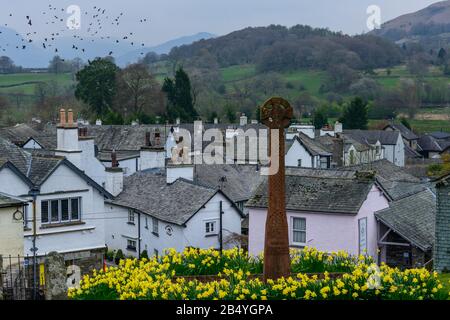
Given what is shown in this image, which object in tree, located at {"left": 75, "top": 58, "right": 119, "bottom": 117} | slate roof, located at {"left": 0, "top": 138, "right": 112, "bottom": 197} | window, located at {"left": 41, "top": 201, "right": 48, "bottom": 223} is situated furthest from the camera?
tree, located at {"left": 75, "top": 58, "right": 119, "bottom": 117}

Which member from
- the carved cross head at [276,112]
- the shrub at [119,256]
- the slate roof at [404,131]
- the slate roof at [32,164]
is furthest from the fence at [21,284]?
the slate roof at [404,131]

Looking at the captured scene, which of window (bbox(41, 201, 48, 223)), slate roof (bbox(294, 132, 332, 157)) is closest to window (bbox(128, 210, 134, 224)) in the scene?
window (bbox(41, 201, 48, 223))

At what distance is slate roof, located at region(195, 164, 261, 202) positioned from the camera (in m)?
45.5

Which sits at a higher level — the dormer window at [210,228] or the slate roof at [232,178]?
the slate roof at [232,178]

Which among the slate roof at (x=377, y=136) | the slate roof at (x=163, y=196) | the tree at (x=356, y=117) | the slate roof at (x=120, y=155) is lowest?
the slate roof at (x=163, y=196)

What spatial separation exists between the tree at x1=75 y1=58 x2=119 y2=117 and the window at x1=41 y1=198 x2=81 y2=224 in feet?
258

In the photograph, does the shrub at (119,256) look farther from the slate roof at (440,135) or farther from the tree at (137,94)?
the slate roof at (440,135)

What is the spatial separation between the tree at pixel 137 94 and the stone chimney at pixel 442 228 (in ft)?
291

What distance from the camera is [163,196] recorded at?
38.5 m

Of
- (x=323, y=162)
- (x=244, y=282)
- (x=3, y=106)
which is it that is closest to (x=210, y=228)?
(x=244, y=282)

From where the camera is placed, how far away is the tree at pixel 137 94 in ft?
365

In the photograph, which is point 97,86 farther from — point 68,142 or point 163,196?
point 68,142

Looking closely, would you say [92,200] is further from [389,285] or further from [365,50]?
[365,50]

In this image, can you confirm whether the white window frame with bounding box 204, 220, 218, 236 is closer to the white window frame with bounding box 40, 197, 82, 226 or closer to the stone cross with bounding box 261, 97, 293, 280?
the white window frame with bounding box 40, 197, 82, 226
